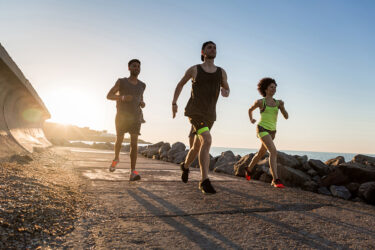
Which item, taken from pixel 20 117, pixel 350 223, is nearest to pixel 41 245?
pixel 350 223

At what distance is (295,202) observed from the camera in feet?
9.49

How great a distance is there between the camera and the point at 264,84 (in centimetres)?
499

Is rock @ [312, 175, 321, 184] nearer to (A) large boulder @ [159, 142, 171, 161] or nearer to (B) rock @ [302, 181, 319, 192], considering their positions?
(B) rock @ [302, 181, 319, 192]

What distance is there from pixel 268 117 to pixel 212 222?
311 centimetres

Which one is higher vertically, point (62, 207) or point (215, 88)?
point (215, 88)

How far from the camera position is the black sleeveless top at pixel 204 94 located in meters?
3.42

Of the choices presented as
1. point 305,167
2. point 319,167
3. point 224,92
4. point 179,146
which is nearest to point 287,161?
point 305,167

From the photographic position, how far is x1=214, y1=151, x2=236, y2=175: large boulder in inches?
243

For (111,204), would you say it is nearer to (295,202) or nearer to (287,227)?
(287,227)

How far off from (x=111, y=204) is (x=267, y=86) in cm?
373

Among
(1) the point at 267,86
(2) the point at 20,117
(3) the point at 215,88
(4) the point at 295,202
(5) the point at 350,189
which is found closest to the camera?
(4) the point at 295,202

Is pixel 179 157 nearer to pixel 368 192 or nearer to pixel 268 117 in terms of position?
pixel 268 117

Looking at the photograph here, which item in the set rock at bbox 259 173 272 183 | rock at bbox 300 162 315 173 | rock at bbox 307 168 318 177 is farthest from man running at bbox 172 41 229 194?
rock at bbox 300 162 315 173

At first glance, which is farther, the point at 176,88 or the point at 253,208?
the point at 176,88
